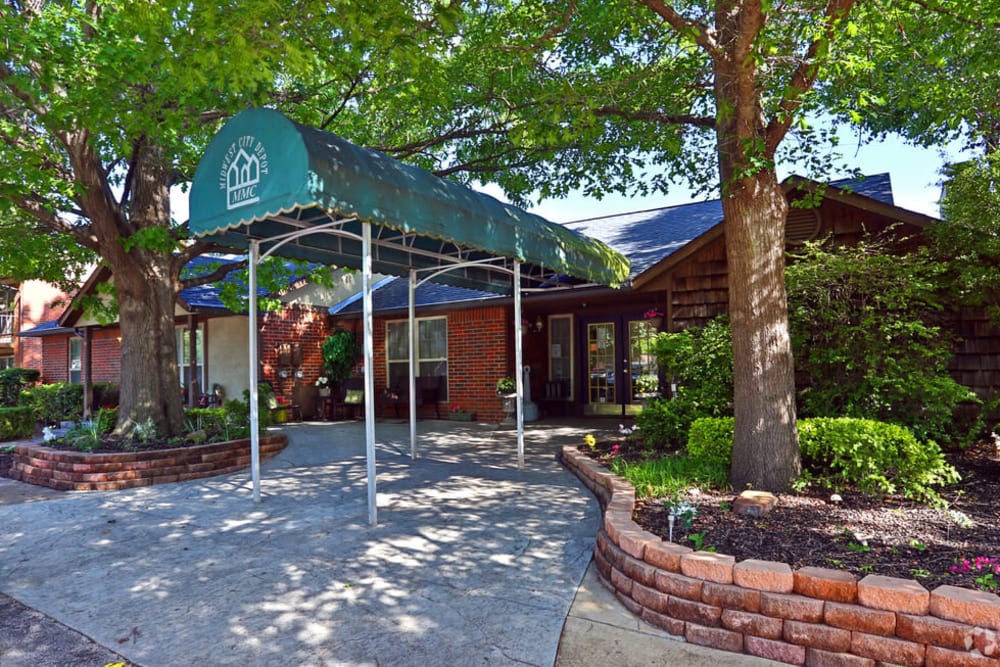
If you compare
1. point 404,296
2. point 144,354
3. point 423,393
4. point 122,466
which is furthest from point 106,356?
point 122,466

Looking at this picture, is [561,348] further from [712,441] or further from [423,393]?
[712,441]

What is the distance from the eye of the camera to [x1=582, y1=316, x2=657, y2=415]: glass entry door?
12398 mm

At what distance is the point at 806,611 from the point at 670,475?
2.57 meters

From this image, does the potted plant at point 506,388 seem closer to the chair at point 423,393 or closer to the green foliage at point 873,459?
the chair at point 423,393

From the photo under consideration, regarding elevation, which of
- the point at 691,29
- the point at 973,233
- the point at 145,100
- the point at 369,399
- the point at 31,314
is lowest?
the point at 369,399

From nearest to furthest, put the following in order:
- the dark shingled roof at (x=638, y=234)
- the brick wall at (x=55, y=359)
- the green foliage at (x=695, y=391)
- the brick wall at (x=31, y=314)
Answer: the green foliage at (x=695, y=391), the dark shingled roof at (x=638, y=234), the brick wall at (x=55, y=359), the brick wall at (x=31, y=314)

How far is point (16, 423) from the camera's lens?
39.2 feet

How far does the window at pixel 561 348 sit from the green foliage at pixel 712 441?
6849 mm

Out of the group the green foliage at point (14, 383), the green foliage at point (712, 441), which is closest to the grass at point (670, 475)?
the green foliage at point (712, 441)

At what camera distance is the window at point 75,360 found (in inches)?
738

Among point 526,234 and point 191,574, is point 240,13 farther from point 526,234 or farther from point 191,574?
point 191,574

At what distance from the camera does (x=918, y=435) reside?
637cm

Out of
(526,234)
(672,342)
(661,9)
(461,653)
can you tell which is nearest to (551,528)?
(461,653)

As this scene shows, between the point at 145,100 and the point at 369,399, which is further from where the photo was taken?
the point at 145,100
